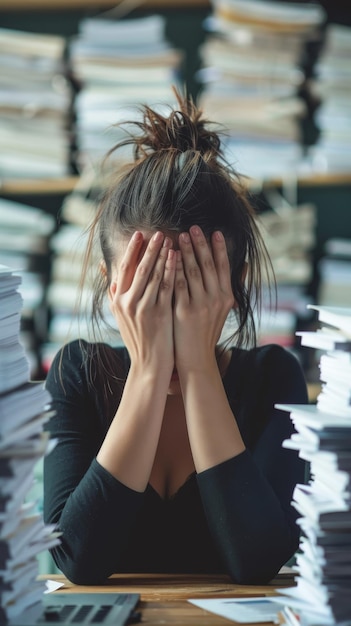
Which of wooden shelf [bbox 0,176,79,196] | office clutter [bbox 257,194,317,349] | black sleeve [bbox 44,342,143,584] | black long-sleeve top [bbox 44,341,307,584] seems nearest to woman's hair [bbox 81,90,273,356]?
black long-sleeve top [bbox 44,341,307,584]

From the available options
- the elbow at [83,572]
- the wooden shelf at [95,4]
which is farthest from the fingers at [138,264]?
the wooden shelf at [95,4]

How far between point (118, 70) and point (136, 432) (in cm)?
153

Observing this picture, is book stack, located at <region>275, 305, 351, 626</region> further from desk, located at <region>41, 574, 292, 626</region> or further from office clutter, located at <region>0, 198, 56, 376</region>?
office clutter, located at <region>0, 198, 56, 376</region>

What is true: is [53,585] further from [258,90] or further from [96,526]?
[258,90]

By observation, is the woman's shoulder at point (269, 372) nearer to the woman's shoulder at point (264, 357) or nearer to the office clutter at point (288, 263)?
the woman's shoulder at point (264, 357)

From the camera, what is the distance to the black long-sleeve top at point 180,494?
1.05 metres

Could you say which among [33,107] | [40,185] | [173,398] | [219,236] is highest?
[33,107]

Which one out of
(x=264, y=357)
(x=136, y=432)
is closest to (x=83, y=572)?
(x=136, y=432)

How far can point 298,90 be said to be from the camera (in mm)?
2398

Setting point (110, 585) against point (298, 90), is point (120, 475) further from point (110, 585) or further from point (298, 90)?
point (298, 90)

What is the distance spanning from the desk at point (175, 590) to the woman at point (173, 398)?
25 mm

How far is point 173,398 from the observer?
1.37m

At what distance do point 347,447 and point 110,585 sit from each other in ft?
1.32

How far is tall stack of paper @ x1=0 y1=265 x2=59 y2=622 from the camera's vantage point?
772 millimetres
